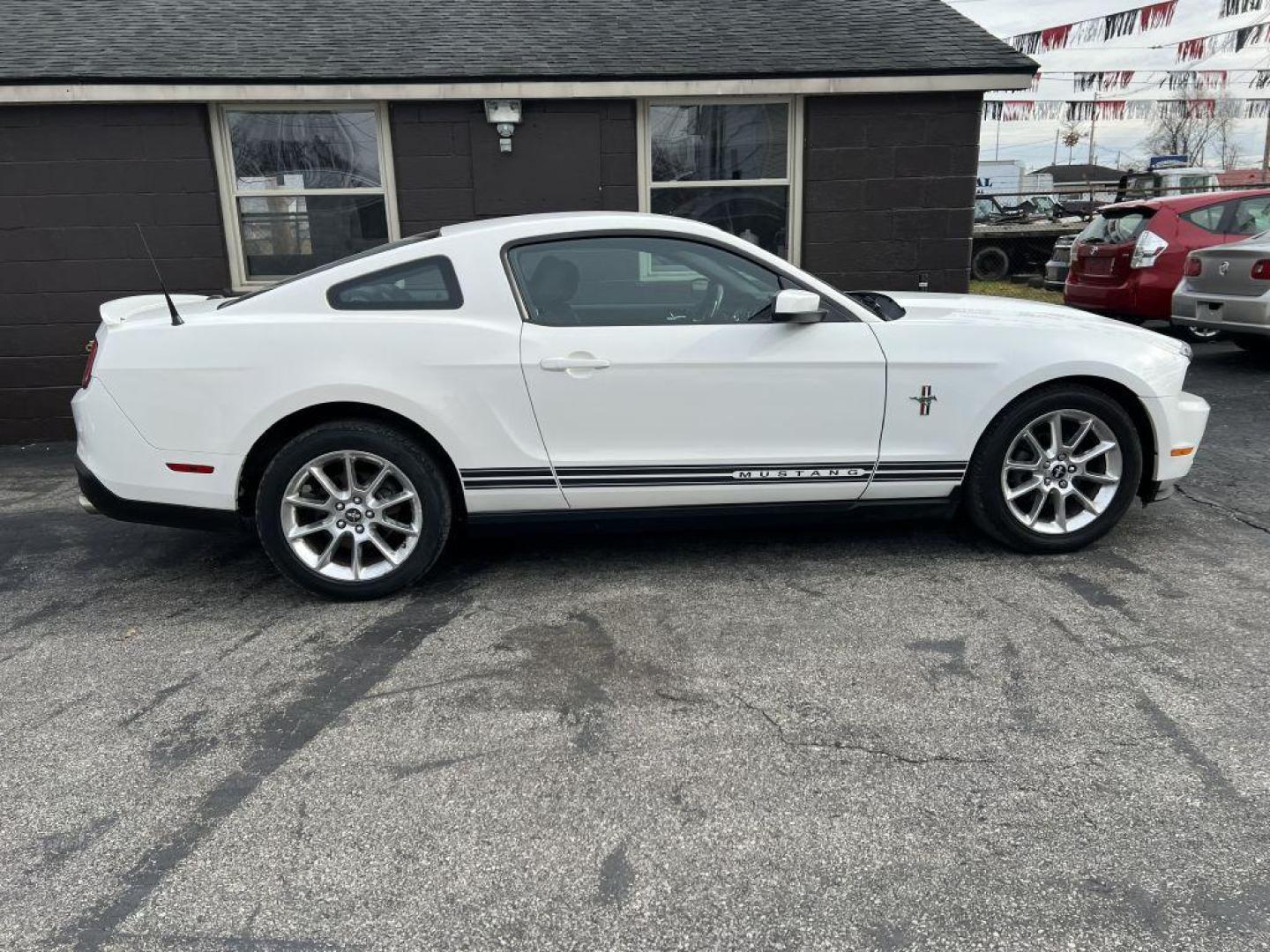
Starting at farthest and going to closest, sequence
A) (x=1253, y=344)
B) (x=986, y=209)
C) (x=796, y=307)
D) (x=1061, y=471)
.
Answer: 1. (x=986, y=209)
2. (x=1253, y=344)
3. (x=1061, y=471)
4. (x=796, y=307)

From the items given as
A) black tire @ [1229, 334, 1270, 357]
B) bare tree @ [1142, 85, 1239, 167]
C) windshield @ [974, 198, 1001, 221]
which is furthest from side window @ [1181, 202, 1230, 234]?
bare tree @ [1142, 85, 1239, 167]

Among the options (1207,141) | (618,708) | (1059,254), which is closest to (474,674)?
(618,708)

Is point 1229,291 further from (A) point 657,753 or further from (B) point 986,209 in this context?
(B) point 986,209

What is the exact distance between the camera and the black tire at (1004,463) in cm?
424

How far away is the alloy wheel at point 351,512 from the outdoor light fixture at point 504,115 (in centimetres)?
411

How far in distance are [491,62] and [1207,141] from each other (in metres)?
64.1

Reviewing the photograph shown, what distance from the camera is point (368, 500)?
13.2ft

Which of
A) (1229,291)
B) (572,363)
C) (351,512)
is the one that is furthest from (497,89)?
(1229,291)

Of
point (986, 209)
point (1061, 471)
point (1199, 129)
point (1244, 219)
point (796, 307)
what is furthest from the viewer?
point (1199, 129)

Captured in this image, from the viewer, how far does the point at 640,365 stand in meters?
4.00

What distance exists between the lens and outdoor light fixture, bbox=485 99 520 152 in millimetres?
7203

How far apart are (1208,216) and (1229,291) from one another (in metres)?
1.93

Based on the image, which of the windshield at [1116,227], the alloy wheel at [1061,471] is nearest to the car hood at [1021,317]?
the alloy wheel at [1061,471]

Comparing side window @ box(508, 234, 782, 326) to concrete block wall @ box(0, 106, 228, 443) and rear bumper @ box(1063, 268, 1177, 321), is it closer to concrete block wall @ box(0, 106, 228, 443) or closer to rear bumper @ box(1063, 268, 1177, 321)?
concrete block wall @ box(0, 106, 228, 443)
